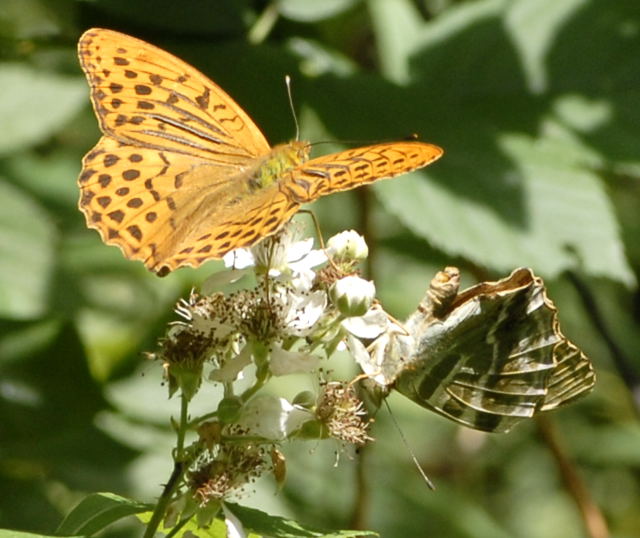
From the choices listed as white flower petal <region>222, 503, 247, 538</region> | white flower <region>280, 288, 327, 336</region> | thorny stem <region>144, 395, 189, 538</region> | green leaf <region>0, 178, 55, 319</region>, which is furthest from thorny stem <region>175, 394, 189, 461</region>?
green leaf <region>0, 178, 55, 319</region>

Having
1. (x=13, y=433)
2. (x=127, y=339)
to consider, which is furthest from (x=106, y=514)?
(x=127, y=339)

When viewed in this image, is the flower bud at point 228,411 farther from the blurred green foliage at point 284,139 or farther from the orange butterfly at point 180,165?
the blurred green foliage at point 284,139

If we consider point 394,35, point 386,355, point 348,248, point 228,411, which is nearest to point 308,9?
point 394,35

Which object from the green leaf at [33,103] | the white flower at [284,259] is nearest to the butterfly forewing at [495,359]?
the white flower at [284,259]

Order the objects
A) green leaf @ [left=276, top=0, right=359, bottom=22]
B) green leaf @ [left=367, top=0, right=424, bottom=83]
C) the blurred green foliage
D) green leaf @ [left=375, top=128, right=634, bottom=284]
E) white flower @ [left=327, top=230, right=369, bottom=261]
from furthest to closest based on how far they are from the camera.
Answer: green leaf @ [left=367, top=0, right=424, bottom=83]
green leaf @ [left=276, top=0, right=359, bottom=22]
the blurred green foliage
green leaf @ [left=375, top=128, right=634, bottom=284]
white flower @ [left=327, top=230, right=369, bottom=261]

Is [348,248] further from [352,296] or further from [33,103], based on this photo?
[33,103]

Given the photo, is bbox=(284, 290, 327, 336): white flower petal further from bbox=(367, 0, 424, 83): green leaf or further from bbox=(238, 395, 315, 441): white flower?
bbox=(367, 0, 424, 83): green leaf

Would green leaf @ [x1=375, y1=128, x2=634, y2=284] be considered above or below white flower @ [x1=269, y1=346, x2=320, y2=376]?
below
